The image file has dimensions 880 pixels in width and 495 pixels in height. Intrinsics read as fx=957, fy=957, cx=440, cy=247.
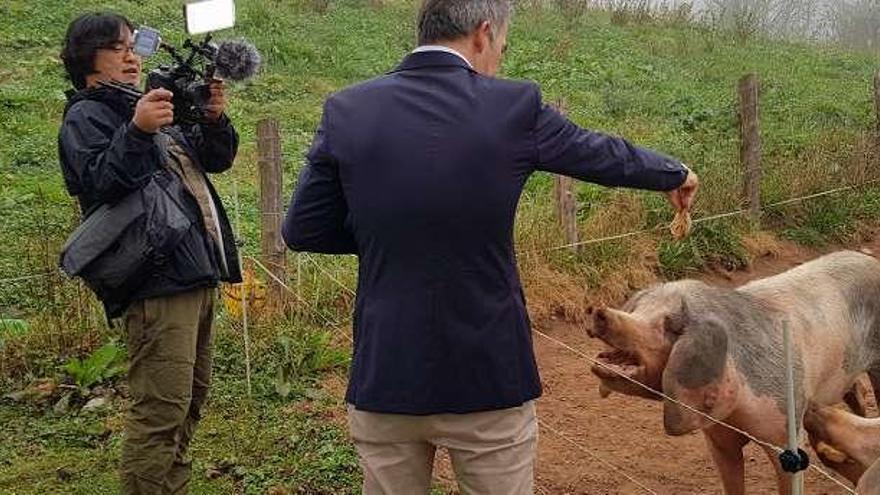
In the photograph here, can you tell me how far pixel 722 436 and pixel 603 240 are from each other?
4086 mm

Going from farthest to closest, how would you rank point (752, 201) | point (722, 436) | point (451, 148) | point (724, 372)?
point (752, 201)
point (722, 436)
point (724, 372)
point (451, 148)

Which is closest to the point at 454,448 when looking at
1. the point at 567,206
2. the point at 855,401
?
the point at 855,401

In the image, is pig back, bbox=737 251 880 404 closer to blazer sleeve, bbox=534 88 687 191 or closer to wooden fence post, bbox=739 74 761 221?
blazer sleeve, bbox=534 88 687 191

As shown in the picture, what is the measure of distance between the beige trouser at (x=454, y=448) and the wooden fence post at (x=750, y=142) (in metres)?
7.08

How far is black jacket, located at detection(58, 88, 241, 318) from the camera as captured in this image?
3.14 m

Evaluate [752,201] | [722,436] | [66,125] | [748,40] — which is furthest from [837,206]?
[748,40]

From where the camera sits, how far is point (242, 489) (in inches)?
181

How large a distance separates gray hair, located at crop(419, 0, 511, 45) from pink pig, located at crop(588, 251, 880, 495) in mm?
1114

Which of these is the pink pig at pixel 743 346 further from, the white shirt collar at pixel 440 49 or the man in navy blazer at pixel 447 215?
the white shirt collar at pixel 440 49

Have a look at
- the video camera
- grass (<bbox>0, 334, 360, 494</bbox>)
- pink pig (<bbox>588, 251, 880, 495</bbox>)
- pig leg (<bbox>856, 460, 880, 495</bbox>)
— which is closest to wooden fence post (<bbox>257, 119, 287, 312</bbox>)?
grass (<bbox>0, 334, 360, 494</bbox>)

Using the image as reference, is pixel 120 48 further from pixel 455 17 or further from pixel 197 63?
pixel 455 17

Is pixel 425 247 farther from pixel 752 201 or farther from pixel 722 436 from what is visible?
pixel 752 201

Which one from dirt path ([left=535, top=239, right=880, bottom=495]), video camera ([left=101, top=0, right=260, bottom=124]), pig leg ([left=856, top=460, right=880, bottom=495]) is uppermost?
→ video camera ([left=101, top=0, right=260, bottom=124])

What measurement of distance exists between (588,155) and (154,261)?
1.69 metres
